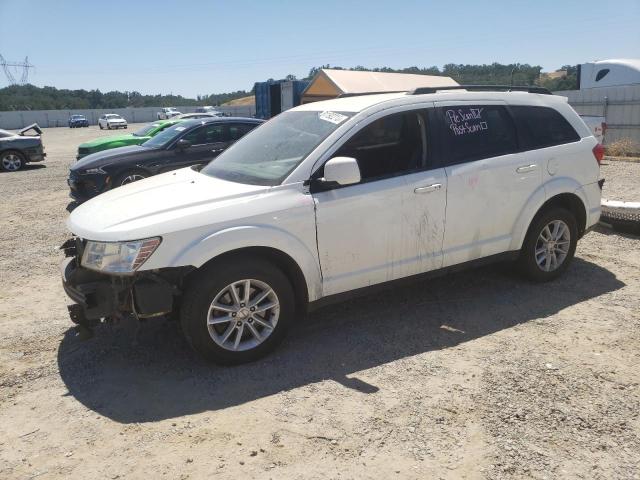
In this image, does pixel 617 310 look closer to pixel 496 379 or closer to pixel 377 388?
pixel 496 379

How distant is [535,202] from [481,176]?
0.72m

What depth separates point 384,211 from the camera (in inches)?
167

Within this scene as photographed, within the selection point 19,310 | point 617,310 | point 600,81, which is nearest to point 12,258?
point 19,310

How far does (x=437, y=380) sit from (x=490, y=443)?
712 millimetres

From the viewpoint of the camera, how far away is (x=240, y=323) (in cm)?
387

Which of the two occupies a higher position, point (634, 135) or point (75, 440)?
point (634, 135)

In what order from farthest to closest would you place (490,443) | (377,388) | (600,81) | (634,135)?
1. (600,81)
2. (634,135)
3. (377,388)
4. (490,443)

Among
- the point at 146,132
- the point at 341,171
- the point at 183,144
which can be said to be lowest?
the point at 341,171

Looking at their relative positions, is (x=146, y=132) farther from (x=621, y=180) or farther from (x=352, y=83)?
(x=621, y=180)

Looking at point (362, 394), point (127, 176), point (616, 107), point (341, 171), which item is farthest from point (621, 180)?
point (362, 394)

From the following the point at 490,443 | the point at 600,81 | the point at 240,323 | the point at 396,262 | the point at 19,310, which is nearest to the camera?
the point at 490,443

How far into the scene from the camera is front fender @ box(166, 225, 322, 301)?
360 centimetres

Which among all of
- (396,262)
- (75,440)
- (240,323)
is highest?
(396,262)

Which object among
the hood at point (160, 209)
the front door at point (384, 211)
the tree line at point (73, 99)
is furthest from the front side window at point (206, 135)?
the tree line at point (73, 99)
